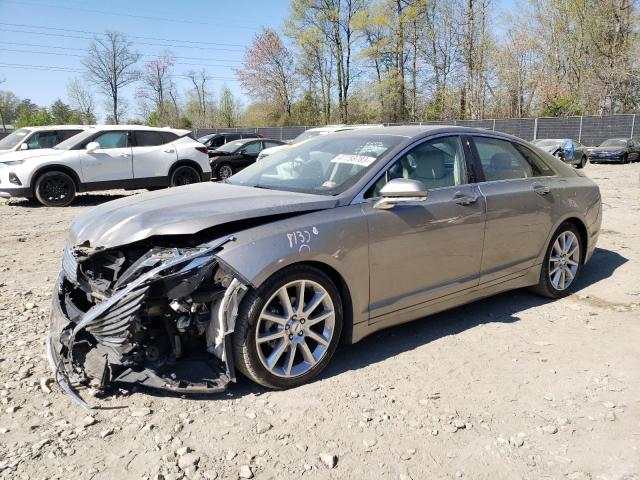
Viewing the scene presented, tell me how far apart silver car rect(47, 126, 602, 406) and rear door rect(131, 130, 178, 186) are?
8372 mm

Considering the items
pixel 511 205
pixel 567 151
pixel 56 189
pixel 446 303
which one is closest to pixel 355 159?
pixel 446 303

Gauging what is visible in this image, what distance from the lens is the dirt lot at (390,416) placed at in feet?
8.27

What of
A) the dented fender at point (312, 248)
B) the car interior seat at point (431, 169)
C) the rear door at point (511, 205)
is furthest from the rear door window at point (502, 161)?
the dented fender at point (312, 248)

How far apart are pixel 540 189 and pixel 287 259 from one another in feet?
9.02

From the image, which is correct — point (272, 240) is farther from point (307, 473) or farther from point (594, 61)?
point (594, 61)

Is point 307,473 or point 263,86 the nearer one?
point 307,473

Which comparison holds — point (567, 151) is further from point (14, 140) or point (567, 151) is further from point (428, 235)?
point (428, 235)

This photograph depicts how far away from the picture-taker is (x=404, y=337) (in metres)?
4.07

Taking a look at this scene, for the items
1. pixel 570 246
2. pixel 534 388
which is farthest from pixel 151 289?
pixel 570 246

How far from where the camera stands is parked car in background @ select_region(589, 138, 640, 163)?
A: 2570 cm

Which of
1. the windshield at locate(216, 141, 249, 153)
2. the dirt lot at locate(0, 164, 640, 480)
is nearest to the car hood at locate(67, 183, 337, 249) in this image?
the dirt lot at locate(0, 164, 640, 480)

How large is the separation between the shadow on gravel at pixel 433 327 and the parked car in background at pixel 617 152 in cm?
2352

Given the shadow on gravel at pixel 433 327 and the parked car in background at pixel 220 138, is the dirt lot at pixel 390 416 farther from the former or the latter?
the parked car in background at pixel 220 138

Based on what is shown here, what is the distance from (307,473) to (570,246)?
3757 millimetres
